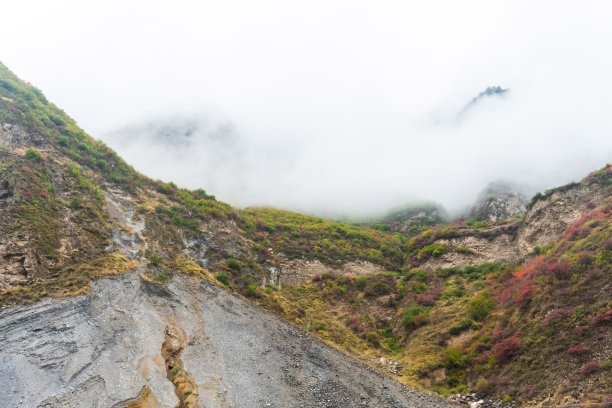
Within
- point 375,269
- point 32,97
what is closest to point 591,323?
point 375,269

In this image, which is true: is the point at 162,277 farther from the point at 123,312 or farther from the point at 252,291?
the point at 252,291

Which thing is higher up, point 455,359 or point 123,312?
point 123,312

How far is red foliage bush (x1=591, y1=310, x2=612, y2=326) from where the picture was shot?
709 inches

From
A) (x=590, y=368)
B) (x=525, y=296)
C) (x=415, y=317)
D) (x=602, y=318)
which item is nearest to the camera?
(x=590, y=368)

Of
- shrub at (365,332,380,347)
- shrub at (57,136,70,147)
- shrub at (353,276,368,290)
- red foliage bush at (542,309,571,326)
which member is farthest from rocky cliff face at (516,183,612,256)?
shrub at (57,136,70,147)

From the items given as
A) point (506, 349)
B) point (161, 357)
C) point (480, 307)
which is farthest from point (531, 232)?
point (161, 357)

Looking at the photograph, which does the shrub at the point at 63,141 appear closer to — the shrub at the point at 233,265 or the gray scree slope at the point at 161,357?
the shrub at the point at 233,265

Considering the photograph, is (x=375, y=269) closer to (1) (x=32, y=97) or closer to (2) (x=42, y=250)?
(2) (x=42, y=250)

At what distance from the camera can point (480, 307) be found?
93.2 feet

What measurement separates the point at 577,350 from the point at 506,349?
4.11 metres

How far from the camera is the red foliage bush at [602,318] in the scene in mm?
18016

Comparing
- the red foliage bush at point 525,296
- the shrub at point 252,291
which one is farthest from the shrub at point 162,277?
the red foliage bush at point 525,296

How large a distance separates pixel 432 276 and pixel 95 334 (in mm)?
34542

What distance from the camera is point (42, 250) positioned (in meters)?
21.2
